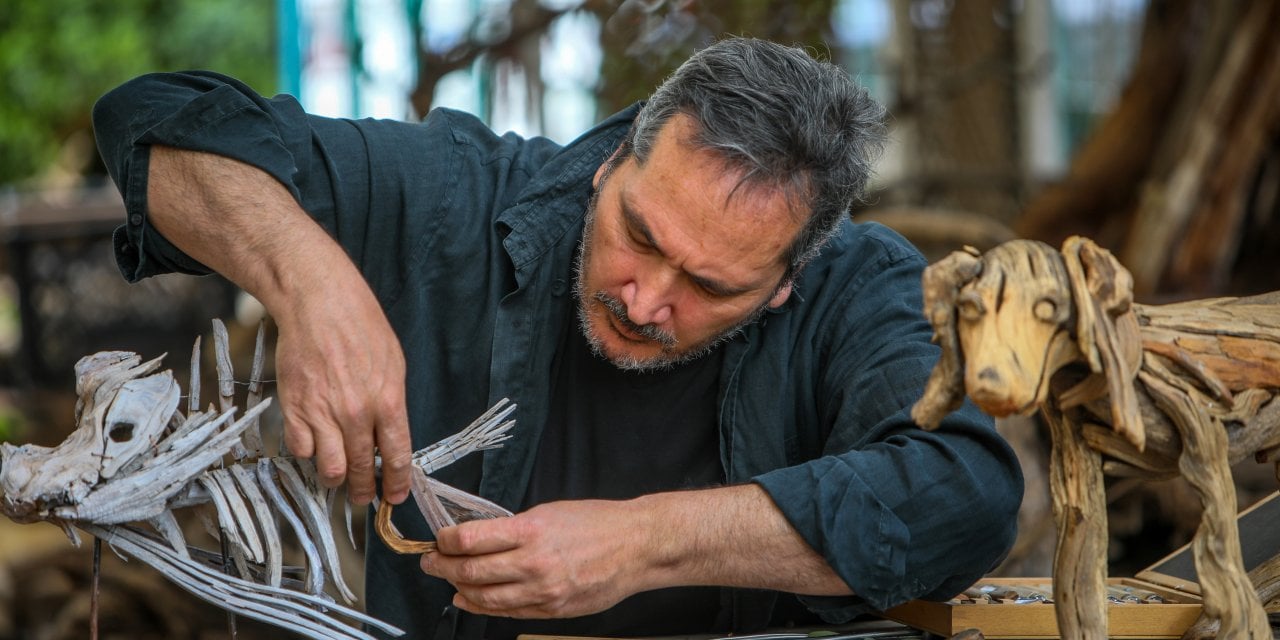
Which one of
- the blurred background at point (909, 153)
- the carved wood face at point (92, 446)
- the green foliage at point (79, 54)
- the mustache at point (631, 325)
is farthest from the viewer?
the green foliage at point (79, 54)

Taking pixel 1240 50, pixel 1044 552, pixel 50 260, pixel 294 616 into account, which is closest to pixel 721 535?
pixel 294 616

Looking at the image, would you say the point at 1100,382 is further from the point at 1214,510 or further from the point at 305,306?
the point at 305,306

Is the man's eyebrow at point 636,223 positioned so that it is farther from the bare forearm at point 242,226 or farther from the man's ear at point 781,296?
the bare forearm at point 242,226

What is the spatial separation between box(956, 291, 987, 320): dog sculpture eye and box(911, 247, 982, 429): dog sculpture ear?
Result: 0.02 meters

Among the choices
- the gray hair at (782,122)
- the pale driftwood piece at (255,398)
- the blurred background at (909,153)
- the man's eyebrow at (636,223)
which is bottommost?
the pale driftwood piece at (255,398)

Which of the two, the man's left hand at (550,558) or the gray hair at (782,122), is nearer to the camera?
the man's left hand at (550,558)

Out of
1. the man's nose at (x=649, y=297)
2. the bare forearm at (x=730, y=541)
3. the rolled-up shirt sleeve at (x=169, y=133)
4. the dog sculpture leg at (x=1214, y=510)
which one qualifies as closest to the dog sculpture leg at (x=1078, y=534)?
the dog sculpture leg at (x=1214, y=510)

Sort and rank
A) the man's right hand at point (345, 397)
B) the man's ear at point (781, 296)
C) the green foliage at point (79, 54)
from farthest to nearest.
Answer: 1. the green foliage at point (79, 54)
2. the man's ear at point (781, 296)
3. the man's right hand at point (345, 397)

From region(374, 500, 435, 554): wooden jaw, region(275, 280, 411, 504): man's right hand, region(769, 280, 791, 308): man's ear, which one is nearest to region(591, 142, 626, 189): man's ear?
region(769, 280, 791, 308): man's ear

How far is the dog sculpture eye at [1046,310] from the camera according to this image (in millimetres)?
1333

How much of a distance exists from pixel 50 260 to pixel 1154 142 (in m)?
5.85

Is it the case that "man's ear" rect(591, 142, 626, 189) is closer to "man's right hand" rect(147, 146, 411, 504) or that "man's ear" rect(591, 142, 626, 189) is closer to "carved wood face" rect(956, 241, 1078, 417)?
"man's right hand" rect(147, 146, 411, 504)

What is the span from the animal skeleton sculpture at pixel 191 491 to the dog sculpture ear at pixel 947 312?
65 cm

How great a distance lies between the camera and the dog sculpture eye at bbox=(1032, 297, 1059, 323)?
1.33 meters
